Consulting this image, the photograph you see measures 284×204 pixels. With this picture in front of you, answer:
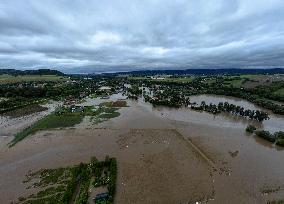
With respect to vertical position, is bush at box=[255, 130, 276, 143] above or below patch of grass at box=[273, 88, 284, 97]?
above

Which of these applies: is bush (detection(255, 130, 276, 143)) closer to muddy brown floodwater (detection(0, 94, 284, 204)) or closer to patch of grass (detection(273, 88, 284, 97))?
muddy brown floodwater (detection(0, 94, 284, 204))

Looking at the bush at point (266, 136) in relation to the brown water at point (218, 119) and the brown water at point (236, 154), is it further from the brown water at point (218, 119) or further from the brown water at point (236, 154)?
the brown water at point (218, 119)

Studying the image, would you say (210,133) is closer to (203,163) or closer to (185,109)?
(203,163)

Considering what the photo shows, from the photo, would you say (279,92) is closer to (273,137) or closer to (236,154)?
(273,137)

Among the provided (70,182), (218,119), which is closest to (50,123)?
(70,182)

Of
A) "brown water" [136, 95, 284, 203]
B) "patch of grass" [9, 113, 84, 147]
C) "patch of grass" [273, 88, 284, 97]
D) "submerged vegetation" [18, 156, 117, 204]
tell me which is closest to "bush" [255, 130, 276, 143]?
"brown water" [136, 95, 284, 203]

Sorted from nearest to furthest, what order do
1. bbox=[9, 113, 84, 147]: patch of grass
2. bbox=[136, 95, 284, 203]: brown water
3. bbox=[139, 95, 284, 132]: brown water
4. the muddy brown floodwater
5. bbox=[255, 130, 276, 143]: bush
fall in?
→ the muddy brown floodwater
bbox=[136, 95, 284, 203]: brown water
bbox=[255, 130, 276, 143]: bush
bbox=[9, 113, 84, 147]: patch of grass
bbox=[139, 95, 284, 132]: brown water

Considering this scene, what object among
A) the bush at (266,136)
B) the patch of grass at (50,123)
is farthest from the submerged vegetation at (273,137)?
the patch of grass at (50,123)
